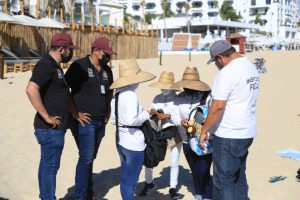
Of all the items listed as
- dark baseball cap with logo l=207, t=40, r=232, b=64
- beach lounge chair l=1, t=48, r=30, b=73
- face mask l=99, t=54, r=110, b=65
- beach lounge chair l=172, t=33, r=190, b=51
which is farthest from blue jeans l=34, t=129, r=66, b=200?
beach lounge chair l=172, t=33, r=190, b=51

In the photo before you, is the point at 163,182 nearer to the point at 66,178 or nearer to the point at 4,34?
the point at 66,178

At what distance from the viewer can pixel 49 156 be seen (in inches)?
150

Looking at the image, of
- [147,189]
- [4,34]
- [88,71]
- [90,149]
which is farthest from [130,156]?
[4,34]

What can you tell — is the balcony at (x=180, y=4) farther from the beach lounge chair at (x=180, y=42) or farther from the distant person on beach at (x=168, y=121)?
the distant person on beach at (x=168, y=121)

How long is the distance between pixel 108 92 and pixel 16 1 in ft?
108

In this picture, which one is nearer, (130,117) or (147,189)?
(130,117)

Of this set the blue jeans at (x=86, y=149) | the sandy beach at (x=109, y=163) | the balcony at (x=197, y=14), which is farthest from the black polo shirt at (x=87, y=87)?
the balcony at (x=197, y=14)

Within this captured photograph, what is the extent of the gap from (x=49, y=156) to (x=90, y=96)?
2.36 feet

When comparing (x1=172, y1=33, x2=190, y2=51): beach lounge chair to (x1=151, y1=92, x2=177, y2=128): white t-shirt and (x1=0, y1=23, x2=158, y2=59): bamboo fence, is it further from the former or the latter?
(x1=151, y1=92, x2=177, y2=128): white t-shirt

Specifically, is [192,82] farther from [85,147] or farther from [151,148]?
[85,147]

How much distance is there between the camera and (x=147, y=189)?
5.02m

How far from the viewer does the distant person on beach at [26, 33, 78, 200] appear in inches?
142

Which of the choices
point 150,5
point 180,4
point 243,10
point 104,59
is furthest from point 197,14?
point 104,59

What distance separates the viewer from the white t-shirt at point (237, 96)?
10.9 feet
